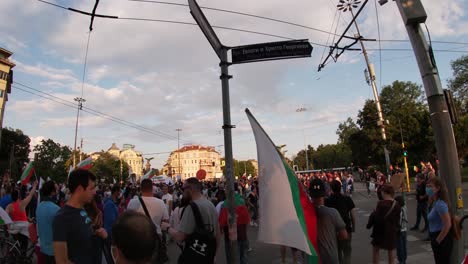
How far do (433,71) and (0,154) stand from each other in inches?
2880

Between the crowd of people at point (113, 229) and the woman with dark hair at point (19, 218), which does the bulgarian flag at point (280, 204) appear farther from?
the woman with dark hair at point (19, 218)

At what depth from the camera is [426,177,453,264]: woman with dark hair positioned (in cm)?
510

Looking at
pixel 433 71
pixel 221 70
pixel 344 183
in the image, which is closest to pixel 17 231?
pixel 221 70

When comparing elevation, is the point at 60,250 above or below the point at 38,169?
below

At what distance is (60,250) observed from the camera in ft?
10.2

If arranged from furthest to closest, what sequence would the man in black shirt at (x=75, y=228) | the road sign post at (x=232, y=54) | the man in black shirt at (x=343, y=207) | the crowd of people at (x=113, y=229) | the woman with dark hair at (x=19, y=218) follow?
the woman with dark hair at (x=19, y=218) → the man in black shirt at (x=343, y=207) → the road sign post at (x=232, y=54) → the man in black shirt at (x=75, y=228) → the crowd of people at (x=113, y=229)

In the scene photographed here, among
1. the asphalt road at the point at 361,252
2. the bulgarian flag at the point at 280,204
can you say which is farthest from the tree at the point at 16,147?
the bulgarian flag at the point at 280,204

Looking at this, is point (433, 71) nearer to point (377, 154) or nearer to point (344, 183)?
point (344, 183)

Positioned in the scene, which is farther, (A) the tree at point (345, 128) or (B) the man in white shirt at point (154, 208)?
(A) the tree at point (345, 128)

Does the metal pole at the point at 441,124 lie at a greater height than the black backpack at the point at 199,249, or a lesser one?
greater

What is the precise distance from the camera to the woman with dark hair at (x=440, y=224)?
16.7 ft

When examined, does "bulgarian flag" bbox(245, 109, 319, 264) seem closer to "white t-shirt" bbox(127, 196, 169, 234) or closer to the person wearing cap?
the person wearing cap

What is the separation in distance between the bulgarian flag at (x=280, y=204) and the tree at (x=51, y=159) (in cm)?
5120

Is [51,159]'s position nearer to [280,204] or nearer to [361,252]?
[361,252]
